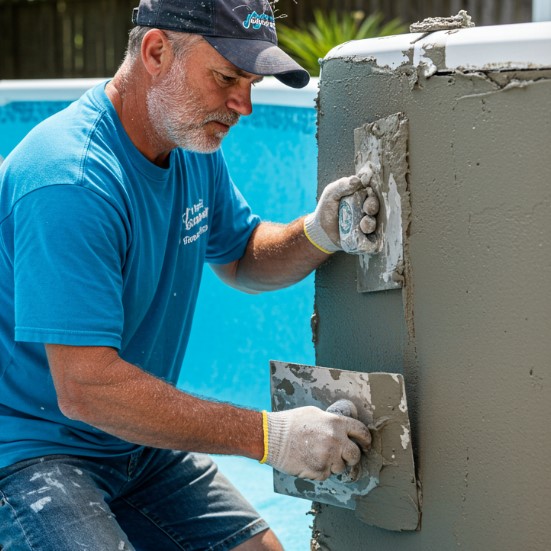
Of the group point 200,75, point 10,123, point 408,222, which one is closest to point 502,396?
point 408,222

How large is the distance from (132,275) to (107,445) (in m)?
0.42

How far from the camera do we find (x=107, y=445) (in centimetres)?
219

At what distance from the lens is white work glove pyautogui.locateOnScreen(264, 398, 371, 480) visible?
194cm

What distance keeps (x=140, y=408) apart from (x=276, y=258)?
0.68 metres

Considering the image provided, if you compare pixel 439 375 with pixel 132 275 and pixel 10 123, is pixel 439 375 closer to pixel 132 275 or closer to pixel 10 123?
pixel 132 275

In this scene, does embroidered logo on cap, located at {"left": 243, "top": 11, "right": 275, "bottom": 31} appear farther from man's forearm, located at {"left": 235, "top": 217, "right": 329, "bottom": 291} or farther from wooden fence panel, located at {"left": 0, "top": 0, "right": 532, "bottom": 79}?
wooden fence panel, located at {"left": 0, "top": 0, "right": 532, "bottom": 79}

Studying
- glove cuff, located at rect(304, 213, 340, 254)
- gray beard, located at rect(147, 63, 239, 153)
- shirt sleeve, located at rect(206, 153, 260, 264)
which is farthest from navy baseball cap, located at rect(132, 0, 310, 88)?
shirt sleeve, located at rect(206, 153, 260, 264)

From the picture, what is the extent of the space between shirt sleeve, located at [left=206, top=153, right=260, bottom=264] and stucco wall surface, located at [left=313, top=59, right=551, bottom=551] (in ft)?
1.84

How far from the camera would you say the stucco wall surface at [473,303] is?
65.7 inches

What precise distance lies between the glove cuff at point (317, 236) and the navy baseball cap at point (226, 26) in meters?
0.36

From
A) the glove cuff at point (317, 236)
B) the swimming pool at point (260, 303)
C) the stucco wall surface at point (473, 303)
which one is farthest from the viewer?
the swimming pool at point (260, 303)

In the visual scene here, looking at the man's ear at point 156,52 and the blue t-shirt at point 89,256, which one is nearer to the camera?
the blue t-shirt at point 89,256

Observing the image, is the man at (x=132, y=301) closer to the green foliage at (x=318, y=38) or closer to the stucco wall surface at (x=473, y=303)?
the stucco wall surface at (x=473, y=303)

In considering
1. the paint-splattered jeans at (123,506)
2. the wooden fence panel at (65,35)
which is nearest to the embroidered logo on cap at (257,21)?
the paint-splattered jeans at (123,506)
